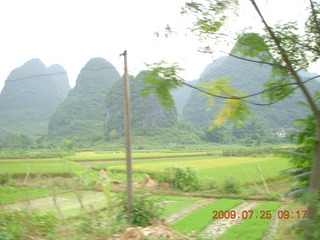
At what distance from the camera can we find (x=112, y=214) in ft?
16.6

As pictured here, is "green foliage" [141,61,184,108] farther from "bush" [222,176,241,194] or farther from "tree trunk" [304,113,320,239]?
"bush" [222,176,241,194]

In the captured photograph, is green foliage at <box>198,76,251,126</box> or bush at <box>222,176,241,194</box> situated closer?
green foliage at <box>198,76,251,126</box>

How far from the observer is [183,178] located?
1331 centimetres

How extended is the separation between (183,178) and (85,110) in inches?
1091

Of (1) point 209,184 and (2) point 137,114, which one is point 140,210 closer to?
(1) point 209,184

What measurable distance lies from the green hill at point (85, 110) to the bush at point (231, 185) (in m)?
12.1

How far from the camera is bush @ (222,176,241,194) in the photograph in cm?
1183

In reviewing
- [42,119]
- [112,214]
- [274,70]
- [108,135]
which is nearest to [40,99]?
[42,119]

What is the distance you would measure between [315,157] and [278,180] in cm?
1223

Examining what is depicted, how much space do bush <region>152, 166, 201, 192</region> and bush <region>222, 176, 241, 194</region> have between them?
1415 mm

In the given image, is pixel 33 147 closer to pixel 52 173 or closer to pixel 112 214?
pixel 52 173

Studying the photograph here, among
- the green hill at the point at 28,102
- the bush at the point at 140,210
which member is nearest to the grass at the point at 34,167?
the bush at the point at 140,210

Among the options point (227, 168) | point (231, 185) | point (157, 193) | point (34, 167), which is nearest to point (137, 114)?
point (227, 168)

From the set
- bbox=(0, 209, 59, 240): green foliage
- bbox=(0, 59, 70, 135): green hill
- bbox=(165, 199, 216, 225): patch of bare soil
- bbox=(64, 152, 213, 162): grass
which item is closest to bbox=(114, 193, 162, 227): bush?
bbox=(0, 209, 59, 240): green foliage
